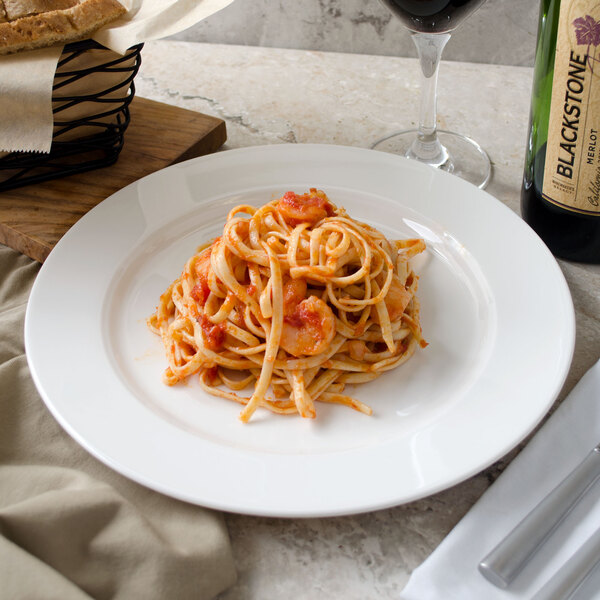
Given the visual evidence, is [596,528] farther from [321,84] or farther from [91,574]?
[321,84]

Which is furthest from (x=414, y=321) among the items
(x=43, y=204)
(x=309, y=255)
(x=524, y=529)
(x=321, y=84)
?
(x=321, y=84)

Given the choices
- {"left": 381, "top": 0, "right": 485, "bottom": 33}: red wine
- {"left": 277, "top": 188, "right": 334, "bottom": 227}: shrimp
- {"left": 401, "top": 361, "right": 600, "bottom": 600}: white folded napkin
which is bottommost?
{"left": 401, "top": 361, "right": 600, "bottom": 600}: white folded napkin

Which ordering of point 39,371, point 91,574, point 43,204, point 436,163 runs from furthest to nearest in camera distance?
point 436,163 < point 43,204 < point 39,371 < point 91,574

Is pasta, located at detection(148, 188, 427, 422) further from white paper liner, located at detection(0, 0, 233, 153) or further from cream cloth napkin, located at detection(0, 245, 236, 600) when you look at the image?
white paper liner, located at detection(0, 0, 233, 153)

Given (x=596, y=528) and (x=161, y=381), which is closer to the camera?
(x=596, y=528)

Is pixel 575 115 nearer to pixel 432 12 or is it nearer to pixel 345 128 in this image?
pixel 432 12

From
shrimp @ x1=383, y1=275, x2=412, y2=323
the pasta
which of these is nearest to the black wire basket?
the pasta

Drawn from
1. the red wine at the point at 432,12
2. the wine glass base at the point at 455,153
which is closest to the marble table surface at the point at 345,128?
the wine glass base at the point at 455,153
